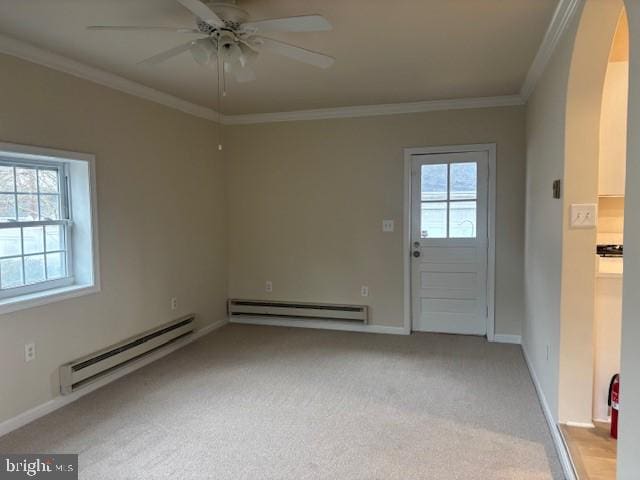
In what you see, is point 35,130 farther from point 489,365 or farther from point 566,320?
point 489,365

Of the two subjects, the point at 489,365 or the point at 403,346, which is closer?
the point at 489,365

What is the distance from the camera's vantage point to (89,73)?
3.28m

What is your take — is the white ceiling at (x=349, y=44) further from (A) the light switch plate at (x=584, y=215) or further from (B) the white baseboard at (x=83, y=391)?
(B) the white baseboard at (x=83, y=391)

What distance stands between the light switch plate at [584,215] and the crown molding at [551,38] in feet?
3.17

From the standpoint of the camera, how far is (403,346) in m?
4.36

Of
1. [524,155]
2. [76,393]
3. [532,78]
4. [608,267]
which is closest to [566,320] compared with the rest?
[608,267]

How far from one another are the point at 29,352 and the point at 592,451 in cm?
333

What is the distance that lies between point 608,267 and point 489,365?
1.60m

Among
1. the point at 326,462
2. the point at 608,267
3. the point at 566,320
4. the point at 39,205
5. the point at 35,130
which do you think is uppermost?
the point at 35,130

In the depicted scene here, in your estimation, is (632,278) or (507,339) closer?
(632,278)

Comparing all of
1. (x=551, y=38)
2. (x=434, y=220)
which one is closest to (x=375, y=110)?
(x=434, y=220)

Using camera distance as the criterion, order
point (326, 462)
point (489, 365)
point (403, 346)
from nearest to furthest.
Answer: point (326, 462)
point (489, 365)
point (403, 346)

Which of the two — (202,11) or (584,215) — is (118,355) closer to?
(202,11)

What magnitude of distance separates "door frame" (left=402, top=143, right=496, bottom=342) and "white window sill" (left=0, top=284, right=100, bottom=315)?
2.89m
